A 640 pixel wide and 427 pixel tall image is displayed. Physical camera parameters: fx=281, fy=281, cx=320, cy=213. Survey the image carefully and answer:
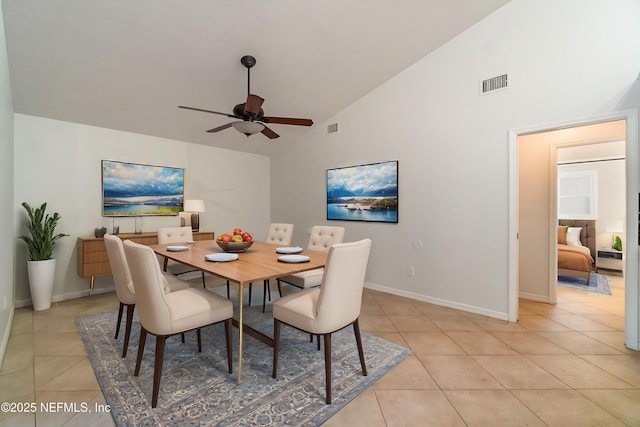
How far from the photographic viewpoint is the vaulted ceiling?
2557mm

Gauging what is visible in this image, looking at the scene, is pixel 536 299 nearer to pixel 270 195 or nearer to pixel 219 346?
pixel 219 346

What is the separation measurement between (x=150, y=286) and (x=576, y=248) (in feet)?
20.1

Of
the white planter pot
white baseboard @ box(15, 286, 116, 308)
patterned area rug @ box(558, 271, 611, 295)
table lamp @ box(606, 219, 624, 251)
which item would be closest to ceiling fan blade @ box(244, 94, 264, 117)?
the white planter pot

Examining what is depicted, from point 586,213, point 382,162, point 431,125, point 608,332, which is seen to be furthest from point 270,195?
point 586,213

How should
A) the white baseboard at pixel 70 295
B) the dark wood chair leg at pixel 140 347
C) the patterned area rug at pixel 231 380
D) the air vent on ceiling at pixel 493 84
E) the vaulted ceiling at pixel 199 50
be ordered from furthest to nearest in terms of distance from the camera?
1. the white baseboard at pixel 70 295
2. the air vent on ceiling at pixel 493 84
3. the vaulted ceiling at pixel 199 50
4. the dark wood chair leg at pixel 140 347
5. the patterned area rug at pixel 231 380

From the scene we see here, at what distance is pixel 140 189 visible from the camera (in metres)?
4.36

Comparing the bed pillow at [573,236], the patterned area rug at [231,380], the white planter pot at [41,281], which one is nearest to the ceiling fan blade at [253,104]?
the patterned area rug at [231,380]

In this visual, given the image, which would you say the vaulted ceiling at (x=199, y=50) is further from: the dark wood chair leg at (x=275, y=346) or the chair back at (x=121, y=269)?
the dark wood chair leg at (x=275, y=346)

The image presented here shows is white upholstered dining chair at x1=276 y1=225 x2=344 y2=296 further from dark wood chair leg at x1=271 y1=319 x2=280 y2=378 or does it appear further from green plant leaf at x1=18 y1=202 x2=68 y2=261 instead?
green plant leaf at x1=18 y1=202 x2=68 y2=261

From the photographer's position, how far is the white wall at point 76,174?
3.49 m

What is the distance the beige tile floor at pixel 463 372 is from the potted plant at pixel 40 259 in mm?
193

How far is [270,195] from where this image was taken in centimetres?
613

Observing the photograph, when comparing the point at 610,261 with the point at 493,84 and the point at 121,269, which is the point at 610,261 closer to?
the point at 493,84

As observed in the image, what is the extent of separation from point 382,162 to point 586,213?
4852 millimetres
